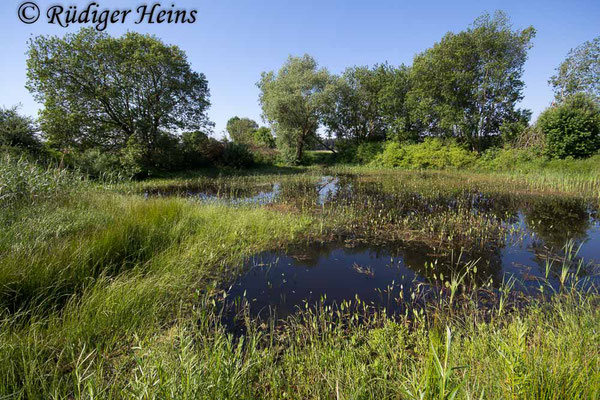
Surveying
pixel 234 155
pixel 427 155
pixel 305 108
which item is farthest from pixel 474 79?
pixel 234 155

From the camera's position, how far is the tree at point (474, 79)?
71.6 ft

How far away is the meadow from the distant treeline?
7006 mm

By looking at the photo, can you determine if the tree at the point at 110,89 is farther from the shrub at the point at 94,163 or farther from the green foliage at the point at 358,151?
the green foliage at the point at 358,151

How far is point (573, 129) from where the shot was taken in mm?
17547

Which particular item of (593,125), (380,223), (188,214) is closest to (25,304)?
(188,214)

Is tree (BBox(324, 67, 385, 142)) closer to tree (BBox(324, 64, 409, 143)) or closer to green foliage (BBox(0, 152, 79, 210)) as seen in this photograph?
tree (BBox(324, 64, 409, 143))

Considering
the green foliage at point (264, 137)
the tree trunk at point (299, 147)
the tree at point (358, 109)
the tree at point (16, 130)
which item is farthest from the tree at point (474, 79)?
the tree at point (16, 130)

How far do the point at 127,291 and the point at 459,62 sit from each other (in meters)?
29.5

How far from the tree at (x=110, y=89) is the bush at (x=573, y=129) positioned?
2790cm

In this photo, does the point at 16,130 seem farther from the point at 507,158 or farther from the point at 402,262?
the point at 507,158

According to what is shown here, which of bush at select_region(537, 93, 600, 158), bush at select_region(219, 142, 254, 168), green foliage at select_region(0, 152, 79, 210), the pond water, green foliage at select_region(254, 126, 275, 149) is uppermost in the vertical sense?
green foliage at select_region(254, 126, 275, 149)

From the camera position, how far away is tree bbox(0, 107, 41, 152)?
38.2 feet

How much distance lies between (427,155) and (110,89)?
27.5 metres

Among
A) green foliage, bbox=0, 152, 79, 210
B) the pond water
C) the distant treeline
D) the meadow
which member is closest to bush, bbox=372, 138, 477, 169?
the distant treeline
